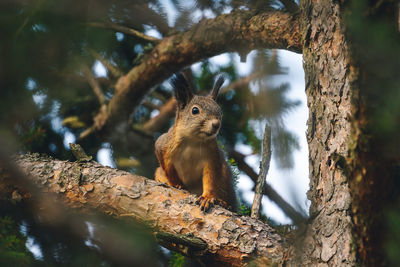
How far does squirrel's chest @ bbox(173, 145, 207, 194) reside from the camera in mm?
2621

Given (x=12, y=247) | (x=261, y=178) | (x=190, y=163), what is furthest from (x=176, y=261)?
(x=12, y=247)


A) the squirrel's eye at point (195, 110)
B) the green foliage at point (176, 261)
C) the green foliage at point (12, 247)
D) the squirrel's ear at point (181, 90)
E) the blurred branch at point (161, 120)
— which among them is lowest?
the green foliage at point (12, 247)

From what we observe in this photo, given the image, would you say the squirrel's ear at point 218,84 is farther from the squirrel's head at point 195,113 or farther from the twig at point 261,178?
the twig at point 261,178

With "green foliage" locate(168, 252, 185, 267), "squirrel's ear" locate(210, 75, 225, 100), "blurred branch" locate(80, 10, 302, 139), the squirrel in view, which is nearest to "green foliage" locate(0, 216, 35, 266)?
"green foliage" locate(168, 252, 185, 267)

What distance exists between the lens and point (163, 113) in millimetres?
3635

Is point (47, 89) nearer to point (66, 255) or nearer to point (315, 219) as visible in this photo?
point (66, 255)

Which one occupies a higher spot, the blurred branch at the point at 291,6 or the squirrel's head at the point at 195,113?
the blurred branch at the point at 291,6

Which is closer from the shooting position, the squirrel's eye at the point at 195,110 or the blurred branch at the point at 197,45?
the blurred branch at the point at 197,45

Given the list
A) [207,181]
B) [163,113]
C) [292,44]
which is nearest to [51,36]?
[292,44]

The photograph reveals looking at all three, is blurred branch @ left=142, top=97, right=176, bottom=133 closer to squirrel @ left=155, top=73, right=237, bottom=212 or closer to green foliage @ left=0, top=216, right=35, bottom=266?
squirrel @ left=155, top=73, right=237, bottom=212

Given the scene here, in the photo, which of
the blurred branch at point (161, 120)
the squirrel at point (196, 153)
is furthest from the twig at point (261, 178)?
the blurred branch at point (161, 120)

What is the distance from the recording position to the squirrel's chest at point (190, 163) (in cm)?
262

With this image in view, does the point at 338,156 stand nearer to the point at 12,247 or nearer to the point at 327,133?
the point at 327,133

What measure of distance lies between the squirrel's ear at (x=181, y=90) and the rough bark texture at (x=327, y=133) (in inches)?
44.8
